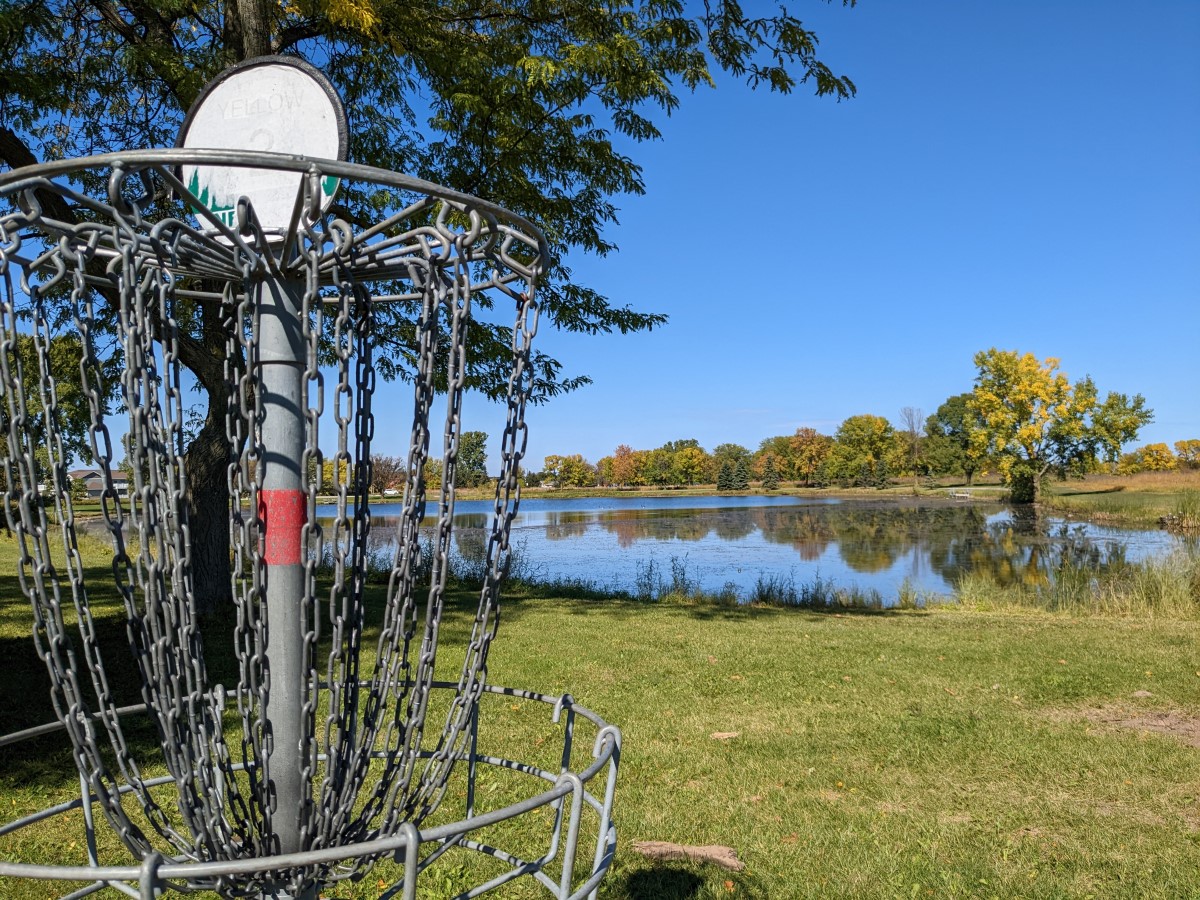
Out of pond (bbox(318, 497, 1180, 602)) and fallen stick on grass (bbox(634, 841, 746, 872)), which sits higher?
fallen stick on grass (bbox(634, 841, 746, 872))

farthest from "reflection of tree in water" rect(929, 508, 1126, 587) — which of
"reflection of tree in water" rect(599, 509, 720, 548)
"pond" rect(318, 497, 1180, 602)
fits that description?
"reflection of tree in water" rect(599, 509, 720, 548)

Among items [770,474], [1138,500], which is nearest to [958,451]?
[770,474]

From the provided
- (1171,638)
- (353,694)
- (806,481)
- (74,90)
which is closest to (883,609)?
(1171,638)

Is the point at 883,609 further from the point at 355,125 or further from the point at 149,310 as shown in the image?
the point at 149,310

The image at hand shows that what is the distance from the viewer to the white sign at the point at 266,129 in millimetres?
1943

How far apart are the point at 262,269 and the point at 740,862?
3.27m

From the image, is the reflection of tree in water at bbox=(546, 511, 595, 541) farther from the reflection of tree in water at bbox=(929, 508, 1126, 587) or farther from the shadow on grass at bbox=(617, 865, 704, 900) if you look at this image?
the shadow on grass at bbox=(617, 865, 704, 900)

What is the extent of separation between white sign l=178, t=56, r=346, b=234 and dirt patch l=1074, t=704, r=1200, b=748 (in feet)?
20.5

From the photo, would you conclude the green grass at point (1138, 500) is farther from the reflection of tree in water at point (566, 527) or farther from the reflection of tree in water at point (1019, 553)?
the reflection of tree in water at point (566, 527)

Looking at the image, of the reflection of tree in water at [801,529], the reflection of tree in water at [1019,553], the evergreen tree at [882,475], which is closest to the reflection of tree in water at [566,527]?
the reflection of tree in water at [801,529]

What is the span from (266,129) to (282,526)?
3.19ft

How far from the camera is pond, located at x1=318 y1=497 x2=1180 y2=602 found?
16.9 m

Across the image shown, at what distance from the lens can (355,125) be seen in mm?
9781

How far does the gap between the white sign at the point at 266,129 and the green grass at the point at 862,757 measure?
283 centimetres
